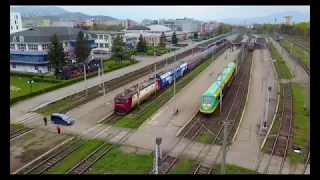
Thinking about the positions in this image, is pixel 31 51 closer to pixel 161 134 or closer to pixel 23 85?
pixel 23 85

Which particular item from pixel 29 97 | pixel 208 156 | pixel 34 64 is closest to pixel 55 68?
pixel 34 64

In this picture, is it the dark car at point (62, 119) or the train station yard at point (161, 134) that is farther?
the dark car at point (62, 119)

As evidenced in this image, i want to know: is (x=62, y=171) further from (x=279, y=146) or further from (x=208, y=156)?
(x=279, y=146)

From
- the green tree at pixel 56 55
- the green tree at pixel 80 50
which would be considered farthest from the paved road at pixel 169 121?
the green tree at pixel 80 50

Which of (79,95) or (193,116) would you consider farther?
(79,95)

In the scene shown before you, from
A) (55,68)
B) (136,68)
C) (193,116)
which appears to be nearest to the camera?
(193,116)

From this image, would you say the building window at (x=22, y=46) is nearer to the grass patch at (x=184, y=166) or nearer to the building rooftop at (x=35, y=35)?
the building rooftop at (x=35, y=35)

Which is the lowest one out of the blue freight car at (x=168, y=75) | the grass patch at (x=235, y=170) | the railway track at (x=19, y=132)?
the grass patch at (x=235, y=170)

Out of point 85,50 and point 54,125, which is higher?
point 85,50
